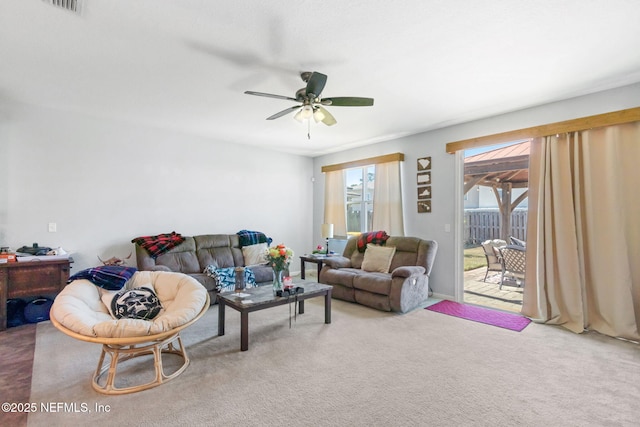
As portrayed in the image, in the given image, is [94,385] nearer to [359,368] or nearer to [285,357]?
[285,357]

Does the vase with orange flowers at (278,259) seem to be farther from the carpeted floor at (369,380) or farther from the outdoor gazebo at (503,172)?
the outdoor gazebo at (503,172)

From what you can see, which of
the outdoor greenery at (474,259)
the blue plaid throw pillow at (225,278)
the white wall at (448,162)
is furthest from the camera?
the outdoor greenery at (474,259)

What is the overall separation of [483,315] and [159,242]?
15.0ft

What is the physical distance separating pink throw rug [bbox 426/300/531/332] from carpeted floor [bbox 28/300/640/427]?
0.18m

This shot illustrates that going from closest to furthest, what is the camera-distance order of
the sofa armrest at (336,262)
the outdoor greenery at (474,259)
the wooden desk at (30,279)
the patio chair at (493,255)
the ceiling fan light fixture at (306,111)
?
the ceiling fan light fixture at (306,111), the wooden desk at (30,279), the sofa armrest at (336,262), the patio chair at (493,255), the outdoor greenery at (474,259)

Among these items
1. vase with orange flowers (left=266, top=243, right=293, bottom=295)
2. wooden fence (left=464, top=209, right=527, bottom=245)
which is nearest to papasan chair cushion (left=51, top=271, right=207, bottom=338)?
vase with orange flowers (left=266, top=243, right=293, bottom=295)

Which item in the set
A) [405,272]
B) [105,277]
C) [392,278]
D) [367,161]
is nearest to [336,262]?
[392,278]

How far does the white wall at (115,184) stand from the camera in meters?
3.78

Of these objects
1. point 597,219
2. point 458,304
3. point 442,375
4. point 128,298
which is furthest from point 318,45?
point 458,304

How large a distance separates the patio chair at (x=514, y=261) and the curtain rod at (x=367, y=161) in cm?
224

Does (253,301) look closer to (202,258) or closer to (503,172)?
(202,258)

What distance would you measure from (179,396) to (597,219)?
14.2 ft

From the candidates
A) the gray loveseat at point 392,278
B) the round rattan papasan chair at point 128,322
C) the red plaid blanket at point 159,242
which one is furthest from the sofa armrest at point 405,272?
the red plaid blanket at point 159,242

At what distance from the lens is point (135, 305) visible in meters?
2.55
